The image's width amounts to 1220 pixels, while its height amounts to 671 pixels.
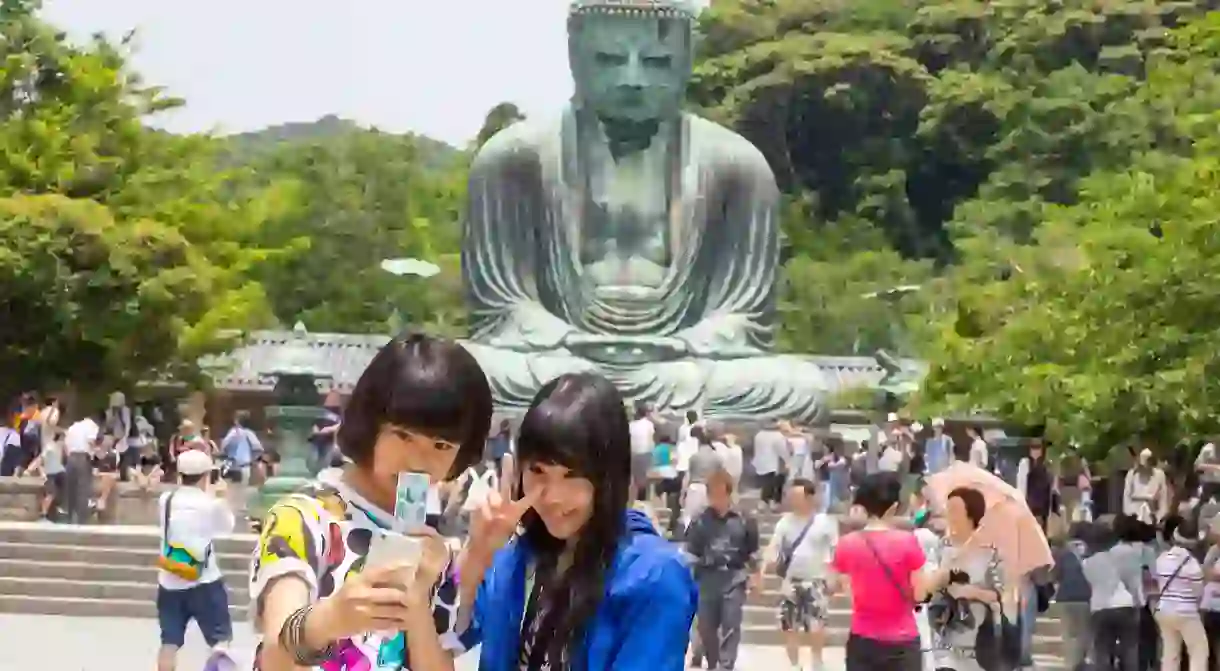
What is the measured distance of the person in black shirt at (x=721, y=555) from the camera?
9.13 m

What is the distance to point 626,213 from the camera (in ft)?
64.1

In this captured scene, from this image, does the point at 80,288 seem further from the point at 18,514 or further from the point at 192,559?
the point at 192,559

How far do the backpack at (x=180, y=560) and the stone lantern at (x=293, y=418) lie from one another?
20.6 ft

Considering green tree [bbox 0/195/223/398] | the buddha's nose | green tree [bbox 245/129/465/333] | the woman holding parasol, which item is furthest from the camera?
green tree [bbox 245/129/465/333]

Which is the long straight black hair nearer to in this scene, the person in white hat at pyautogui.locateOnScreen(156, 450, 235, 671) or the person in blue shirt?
the person in blue shirt

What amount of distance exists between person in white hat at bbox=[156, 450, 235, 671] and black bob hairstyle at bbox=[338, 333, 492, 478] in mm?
4894

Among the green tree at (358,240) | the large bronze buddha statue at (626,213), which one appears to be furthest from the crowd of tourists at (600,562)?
the green tree at (358,240)

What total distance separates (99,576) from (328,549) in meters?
11.0

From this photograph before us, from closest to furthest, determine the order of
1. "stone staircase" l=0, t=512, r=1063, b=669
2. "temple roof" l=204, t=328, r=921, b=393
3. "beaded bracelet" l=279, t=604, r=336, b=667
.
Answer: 1. "beaded bracelet" l=279, t=604, r=336, b=667
2. "stone staircase" l=0, t=512, r=1063, b=669
3. "temple roof" l=204, t=328, r=921, b=393

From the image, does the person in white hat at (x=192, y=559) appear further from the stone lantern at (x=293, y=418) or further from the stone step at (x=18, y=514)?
the stone step at (x=18, y=514)

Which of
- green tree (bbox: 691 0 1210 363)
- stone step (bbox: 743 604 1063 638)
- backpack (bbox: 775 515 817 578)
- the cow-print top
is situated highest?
green tree (bbox: 691 0 1210 363)

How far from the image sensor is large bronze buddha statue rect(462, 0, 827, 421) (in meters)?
19.2

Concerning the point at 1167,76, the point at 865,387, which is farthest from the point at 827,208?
the point at 1167,76

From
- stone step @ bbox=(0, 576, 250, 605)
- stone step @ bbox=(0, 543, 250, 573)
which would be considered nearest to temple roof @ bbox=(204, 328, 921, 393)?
stone step @ bbox=(0, 543, 250, 573)
